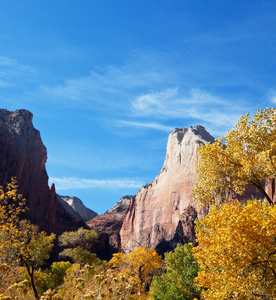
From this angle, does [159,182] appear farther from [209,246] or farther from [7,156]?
[209,246]

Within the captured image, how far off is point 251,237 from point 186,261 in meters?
18.1

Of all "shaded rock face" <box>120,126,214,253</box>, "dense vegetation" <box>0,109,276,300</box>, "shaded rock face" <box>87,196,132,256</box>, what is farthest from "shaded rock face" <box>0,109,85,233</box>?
"dense vegetation" <box>0,109,276,300</box>

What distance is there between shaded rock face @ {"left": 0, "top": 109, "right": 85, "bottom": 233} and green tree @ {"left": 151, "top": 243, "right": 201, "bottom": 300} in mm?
70223

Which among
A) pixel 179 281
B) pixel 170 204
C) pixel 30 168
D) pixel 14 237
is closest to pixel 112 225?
pixel 170 204

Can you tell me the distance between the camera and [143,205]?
4353 inches

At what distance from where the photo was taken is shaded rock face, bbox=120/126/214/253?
9144cm

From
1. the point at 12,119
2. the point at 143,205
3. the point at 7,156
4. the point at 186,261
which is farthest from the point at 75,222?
the point at 186,261

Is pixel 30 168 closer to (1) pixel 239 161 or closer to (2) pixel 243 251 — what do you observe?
(1) pixel 239 161

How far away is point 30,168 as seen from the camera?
323 feet

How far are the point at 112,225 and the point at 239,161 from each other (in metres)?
116

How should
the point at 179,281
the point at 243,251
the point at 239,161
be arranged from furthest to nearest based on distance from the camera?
the point at 179,281 → the point at 239,161 → the point at 243,251

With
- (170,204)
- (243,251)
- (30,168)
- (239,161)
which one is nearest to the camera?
(243,251)

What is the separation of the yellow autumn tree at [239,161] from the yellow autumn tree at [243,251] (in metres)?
4.78

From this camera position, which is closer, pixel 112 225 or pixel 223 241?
pixel 223 241
